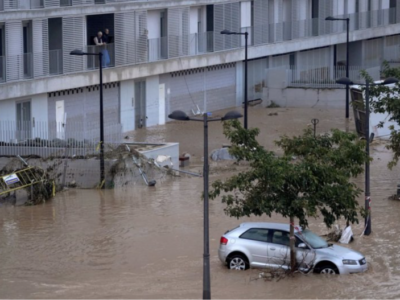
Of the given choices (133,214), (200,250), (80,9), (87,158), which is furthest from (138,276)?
(80,9)

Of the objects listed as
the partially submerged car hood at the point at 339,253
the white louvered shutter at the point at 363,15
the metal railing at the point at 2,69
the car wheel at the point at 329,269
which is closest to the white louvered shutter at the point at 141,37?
the metal railing at the point at 2,69

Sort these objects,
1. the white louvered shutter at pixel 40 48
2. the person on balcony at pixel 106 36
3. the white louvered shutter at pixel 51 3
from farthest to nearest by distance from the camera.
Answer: the person on balcony at pixel 106 36 → the white louvered shutter at pixel 51 3 → the white louvered shutter at pixel 40 48

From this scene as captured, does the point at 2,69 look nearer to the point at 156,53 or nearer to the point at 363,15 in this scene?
the point at 156,53

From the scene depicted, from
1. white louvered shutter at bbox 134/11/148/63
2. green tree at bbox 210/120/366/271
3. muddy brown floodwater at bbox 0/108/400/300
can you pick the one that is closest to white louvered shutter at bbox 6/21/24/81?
muddy brown floodwater at bbox 0/108/400/300

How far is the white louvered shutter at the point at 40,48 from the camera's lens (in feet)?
132

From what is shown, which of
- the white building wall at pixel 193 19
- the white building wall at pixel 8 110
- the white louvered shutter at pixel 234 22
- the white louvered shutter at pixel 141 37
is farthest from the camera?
the white louvered shutter at pixel 234 22

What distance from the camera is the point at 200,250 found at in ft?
81.7

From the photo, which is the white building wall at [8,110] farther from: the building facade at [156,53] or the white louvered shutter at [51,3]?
the white louvered shutter at [51,3]

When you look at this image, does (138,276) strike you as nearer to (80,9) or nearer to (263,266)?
(263,266)

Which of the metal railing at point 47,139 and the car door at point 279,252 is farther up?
the metal railing at point 47,139

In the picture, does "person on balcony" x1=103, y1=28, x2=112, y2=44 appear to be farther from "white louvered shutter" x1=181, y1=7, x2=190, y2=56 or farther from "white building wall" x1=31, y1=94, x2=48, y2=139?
"white louvered shutter" x1=181, y1=7, x2=190, y2=56

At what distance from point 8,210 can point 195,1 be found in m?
23.9

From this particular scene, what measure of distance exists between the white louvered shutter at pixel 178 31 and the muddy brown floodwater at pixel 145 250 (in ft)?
43.7

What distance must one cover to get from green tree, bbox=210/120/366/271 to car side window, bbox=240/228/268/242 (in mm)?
386
